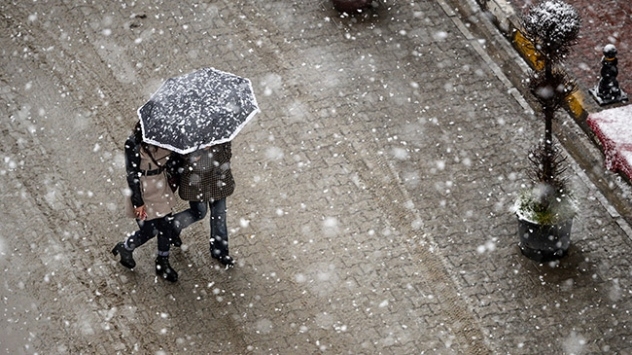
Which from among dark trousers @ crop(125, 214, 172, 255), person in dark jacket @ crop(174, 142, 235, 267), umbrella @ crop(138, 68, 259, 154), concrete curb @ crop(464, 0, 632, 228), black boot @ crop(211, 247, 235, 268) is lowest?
concrete curb @ crop(464, 0, 632, 228)

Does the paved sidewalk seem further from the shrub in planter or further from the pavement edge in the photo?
the shrub in planter

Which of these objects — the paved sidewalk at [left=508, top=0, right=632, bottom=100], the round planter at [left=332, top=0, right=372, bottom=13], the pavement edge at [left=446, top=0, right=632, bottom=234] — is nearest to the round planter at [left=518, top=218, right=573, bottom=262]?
the pavement edge at [left=446, top=0, right=632, bottom=234]

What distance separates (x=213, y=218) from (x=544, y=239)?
10.6 ft

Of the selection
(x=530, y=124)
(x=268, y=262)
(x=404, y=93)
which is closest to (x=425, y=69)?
(x=404, y=93)

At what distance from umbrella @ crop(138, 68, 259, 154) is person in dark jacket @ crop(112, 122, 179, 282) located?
24 cm

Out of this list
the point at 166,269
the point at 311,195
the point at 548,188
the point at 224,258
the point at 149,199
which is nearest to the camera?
the point at 149,199

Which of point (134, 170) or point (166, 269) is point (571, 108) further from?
point (134, 170)

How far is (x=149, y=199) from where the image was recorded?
419 inches

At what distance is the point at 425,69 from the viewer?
45.5 feet

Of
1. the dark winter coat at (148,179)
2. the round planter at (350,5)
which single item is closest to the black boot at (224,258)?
the dark winter coat at (148,179)

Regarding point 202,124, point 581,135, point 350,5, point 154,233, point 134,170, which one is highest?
point 202,124

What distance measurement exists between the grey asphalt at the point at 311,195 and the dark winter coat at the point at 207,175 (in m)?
1.14

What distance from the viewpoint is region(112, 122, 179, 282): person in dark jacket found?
408 inches

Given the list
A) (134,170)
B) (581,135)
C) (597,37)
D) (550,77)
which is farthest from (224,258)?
(597,37)
